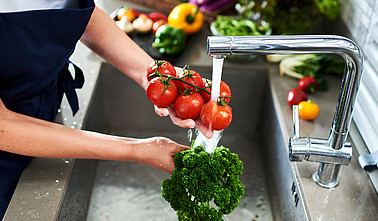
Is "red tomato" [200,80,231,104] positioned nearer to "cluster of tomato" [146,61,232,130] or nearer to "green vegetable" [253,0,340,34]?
"cluster of tomato" [146,61,232,130]

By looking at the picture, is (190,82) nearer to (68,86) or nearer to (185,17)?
(68,86)

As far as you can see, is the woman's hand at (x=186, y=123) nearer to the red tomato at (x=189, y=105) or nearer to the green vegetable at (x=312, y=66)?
the red tomato at (x=189, y=105)

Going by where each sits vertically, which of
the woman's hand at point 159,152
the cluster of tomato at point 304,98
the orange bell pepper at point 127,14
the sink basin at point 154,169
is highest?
the woman's hand at point 159,152

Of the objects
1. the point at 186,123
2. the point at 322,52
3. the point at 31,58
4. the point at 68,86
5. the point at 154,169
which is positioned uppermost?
the point at 322,52

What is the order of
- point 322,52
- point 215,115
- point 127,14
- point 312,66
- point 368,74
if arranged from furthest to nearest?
point 127,14
point 312,66
point 368,74
point 215,115
point 322,52

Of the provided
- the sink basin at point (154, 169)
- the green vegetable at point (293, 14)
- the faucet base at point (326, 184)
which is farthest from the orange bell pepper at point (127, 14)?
the faucet base at point (326, 184)

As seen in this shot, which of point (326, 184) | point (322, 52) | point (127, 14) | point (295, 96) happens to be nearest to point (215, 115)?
point (322, 52)

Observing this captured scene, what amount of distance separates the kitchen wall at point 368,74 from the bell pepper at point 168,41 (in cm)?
67

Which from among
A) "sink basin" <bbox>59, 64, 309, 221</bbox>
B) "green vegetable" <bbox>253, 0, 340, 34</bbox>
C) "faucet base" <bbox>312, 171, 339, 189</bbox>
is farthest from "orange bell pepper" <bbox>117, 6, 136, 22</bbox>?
"faucet base" <bbox>312, 171, 339, 189</bbox>

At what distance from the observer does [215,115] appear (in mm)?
972

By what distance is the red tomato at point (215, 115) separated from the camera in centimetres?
97

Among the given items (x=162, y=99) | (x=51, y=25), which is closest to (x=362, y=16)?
(x=162, y=99)

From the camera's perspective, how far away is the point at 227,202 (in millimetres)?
998

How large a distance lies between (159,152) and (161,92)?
0.19m
